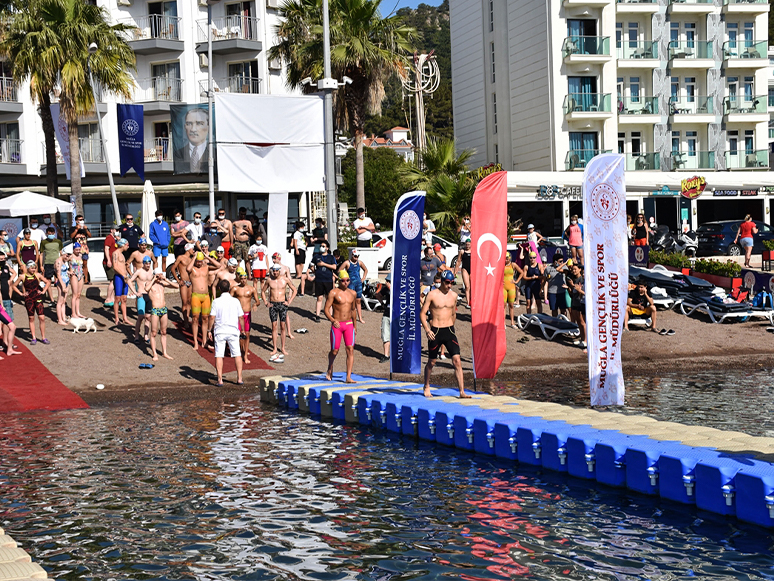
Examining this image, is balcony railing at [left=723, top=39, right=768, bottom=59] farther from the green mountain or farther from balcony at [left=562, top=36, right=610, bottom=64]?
the green mountain

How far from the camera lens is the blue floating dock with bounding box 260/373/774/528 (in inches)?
363

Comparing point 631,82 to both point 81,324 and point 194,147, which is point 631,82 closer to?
point 194,147

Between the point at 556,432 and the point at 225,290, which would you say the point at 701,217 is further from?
the point at 556,432

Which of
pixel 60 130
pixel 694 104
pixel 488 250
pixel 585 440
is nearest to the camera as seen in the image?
pixel 585 440

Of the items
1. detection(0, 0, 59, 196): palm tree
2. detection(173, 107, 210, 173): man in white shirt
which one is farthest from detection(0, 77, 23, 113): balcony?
detection(0, 0, 59, 196): palm tree

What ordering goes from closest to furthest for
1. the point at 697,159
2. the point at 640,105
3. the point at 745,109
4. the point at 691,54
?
the point at 640,105
the point at 691,54
the point at 697,159
the point at 745,109

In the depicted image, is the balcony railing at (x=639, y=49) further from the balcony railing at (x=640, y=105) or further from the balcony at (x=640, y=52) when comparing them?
the balcony railing at (x=640, y=105)

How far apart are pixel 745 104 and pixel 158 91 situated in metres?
33.6

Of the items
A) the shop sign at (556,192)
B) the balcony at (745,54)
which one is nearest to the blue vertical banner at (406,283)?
the shop sign at (556,192)

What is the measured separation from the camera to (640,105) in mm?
49750

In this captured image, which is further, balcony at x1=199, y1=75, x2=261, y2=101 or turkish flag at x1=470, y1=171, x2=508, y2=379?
balcony at x1=199, y1=75, x2=261, y2=101

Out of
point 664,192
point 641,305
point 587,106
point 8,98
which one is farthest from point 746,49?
point 8,98

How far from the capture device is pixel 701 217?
50.2m

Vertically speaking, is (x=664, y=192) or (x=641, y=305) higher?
(x=664, y=192)
